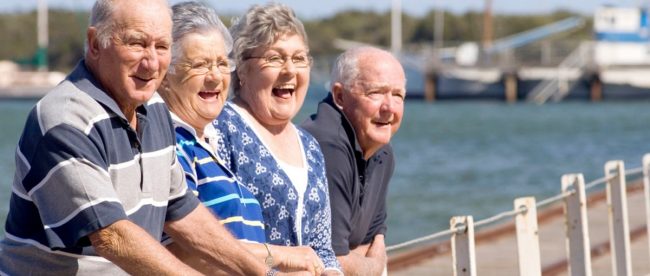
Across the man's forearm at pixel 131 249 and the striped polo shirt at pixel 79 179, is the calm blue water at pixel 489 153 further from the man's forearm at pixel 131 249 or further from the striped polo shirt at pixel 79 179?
the man's forearm at pixel 131 249

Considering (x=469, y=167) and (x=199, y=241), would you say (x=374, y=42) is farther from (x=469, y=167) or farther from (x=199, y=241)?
(x=199, y=241)

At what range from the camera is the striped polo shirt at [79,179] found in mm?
3113

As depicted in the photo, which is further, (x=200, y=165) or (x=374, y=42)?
(x=374, y=42)

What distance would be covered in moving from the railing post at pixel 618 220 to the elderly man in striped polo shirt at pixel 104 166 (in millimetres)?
4450

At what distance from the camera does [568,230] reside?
22.4ft

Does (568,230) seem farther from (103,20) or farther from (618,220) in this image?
(103,20)

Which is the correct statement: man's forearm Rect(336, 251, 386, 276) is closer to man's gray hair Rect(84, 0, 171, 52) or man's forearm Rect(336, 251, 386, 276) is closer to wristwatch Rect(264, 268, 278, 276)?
wristwatch Rect(264, 268, 278, 276)

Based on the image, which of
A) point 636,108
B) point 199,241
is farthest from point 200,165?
point 636,108

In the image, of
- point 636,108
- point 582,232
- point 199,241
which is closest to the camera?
point 199,241

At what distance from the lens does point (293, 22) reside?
13.8ft

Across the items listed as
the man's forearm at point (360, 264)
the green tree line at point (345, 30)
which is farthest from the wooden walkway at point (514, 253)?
the green tree line at point (345, 30)

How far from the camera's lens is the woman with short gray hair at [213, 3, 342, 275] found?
401 cm

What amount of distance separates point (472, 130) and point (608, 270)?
167 feet

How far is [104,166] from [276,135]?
3.49ft
